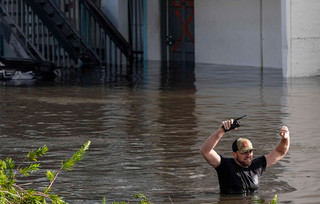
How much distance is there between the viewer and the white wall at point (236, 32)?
27.5 m

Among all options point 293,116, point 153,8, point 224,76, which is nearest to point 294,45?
point 224,76

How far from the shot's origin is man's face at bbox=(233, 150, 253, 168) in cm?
871

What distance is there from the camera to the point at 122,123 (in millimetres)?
14914

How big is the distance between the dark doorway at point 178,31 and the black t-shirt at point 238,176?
2353cm

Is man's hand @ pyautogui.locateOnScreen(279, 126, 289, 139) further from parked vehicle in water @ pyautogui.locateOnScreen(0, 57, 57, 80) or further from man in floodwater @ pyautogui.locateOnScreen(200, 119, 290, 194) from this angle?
parked vehicle in water @ pyautogui.locateOnScreen(0, 57, 57, 80)

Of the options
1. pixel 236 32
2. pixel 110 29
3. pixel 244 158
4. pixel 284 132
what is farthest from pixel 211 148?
pixel 110 29

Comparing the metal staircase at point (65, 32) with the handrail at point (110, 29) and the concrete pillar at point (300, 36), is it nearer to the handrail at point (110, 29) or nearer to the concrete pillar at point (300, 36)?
the handrail at point (110, 29)

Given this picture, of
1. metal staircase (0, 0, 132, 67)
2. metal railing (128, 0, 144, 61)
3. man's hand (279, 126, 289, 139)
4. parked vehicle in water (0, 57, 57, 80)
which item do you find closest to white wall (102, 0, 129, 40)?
metal railing (128, 0, 144, 61)

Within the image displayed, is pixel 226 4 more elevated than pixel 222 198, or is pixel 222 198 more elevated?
pixel 226 4

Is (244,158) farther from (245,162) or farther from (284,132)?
(284,132)

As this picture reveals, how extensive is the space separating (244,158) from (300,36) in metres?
15.5

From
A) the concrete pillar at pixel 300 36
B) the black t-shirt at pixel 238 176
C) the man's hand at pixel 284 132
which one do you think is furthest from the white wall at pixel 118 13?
the man's hand at pixel 284 132

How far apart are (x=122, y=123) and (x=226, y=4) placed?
1554cm

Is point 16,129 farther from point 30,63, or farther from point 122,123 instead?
point 30,63
